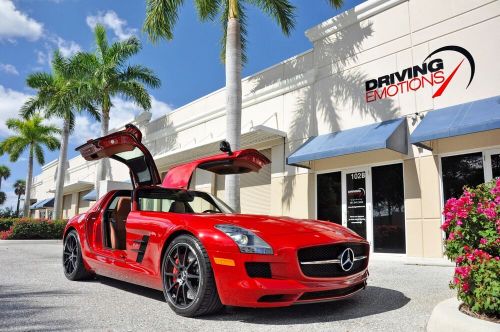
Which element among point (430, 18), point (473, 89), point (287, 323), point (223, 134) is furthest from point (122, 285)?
point (223, 134)

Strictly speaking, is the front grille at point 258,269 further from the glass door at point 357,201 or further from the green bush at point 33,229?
the green bush at point 33,229

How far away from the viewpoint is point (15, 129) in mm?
32188

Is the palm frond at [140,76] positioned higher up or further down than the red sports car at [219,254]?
higher up

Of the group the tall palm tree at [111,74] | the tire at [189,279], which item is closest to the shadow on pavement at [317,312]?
the tire at [189,279]

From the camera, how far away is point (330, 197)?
11.8 metres

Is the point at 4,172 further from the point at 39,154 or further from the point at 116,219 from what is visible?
the point at 116,219

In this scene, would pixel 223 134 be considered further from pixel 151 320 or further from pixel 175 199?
pixel 151 320

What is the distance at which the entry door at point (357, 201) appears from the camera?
10.8 metres

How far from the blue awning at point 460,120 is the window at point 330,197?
292 centimetres

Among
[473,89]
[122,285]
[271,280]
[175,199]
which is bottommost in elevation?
[122,285]

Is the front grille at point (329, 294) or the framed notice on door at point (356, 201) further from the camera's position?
the framed notice on door at point (356, 201)

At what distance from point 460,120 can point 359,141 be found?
2357 mm

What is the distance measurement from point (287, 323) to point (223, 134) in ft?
41.8

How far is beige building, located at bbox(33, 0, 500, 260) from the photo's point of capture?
356 inches
